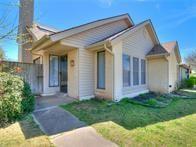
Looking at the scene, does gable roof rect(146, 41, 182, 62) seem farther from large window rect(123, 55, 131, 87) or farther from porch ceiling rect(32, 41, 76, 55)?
porch ceiling rect(32, 41, 76, 55)

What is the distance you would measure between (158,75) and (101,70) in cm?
529

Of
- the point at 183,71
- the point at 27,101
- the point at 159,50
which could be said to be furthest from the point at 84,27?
the point at 183,71

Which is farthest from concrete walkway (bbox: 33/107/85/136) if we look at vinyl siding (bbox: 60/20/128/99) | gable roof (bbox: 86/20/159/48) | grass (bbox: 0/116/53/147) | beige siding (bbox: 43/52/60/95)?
gable roof (bbox: 86/20/159/48)

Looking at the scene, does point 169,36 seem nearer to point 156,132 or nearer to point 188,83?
point 188,83

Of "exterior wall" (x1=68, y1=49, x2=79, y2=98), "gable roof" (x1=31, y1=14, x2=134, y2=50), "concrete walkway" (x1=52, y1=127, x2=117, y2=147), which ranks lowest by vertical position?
"concrete walkway" (x1=52, y1=127, x2=117, y2=147)

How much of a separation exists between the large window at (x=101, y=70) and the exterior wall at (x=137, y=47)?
1.34 meters

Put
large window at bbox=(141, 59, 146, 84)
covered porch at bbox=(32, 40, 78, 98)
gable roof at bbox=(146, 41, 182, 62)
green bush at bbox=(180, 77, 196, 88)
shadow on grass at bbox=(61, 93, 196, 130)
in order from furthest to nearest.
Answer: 1. green bush at bbox=(180, 77, 196, 88)
2. large window at bbox=(141, 59, 146, 84)
3. gable roof at bbox=(146, 41, 182, 62)
4. covered porch at bbox=(32, 40, 78, 98)
5. shadow on grass at bbox=(61, 93, 196, 130)

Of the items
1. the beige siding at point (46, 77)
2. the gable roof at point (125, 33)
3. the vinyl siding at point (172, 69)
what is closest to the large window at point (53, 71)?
the beige siding at point (46, 77)

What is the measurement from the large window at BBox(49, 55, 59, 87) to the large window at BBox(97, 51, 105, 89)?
338 centimetres

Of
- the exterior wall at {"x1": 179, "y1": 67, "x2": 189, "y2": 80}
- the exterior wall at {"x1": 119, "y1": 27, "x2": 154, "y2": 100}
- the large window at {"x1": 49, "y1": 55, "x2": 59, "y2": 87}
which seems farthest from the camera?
the exterior wall at {"x1": 179, "y1": 67, "x2": 189, "y2": 80}

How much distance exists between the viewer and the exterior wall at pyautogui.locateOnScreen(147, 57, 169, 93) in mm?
11750

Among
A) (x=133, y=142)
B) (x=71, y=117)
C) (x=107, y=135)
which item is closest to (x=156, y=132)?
(x=133, y=142)

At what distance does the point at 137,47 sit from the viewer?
11.1 metres

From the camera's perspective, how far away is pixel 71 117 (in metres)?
5.91
